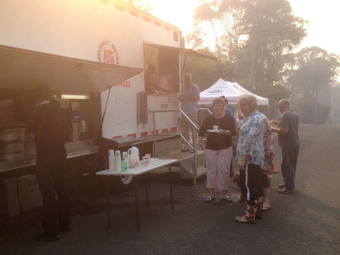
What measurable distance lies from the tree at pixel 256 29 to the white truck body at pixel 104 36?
3697 centimetres

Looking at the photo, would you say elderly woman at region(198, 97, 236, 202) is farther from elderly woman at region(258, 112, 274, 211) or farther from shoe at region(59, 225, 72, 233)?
shoe at region(59, 225, 72, 233)

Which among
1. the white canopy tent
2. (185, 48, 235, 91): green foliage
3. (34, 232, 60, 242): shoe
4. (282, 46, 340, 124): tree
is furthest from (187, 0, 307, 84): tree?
(34, 232, 60, 242): shoe

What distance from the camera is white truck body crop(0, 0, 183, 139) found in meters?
4.62

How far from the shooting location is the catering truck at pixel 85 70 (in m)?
4.55

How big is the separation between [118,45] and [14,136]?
9.07ft

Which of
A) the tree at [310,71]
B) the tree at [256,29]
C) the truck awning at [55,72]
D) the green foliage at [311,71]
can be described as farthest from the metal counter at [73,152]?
the green foliage at [311,71]

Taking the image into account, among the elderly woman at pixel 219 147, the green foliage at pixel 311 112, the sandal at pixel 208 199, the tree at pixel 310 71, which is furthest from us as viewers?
the tree at pixel 310 71

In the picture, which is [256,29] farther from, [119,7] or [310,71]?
[310,71]

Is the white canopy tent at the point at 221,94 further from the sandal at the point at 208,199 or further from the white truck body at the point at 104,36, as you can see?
the sandal at the point at 208,199

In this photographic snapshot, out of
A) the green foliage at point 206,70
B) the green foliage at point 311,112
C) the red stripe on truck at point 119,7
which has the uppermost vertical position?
the green foliage at point 206,70

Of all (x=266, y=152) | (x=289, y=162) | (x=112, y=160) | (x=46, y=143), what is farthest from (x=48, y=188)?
(x=289, y=162)

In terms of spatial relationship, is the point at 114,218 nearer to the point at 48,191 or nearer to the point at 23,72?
the point at 48,191

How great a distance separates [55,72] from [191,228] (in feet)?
9.69

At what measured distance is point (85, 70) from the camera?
5.25 meters
